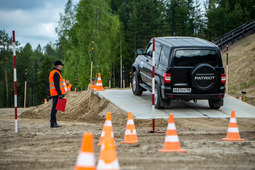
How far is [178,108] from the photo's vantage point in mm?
12000

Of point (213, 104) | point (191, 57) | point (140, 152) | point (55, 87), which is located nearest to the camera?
point (140, 152)

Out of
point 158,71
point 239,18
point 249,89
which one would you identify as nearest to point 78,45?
point 249,89

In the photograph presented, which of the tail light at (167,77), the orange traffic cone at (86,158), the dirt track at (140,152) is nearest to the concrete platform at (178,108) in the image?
the tail light at (167,77)

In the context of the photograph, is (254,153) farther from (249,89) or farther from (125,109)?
(249,89)

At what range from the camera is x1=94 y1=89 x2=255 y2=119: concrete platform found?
11.0 meters

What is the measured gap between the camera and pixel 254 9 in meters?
53.4

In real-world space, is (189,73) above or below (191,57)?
below

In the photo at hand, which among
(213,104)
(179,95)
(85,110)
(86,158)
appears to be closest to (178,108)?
(179,95)

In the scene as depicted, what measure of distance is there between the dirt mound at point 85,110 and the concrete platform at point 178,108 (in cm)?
29

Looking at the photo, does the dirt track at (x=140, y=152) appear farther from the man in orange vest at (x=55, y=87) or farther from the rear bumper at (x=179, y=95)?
the rear bumper at (x=179, y=95)

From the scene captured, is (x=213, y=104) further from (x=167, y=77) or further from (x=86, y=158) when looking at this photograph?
(x=86, y=158)

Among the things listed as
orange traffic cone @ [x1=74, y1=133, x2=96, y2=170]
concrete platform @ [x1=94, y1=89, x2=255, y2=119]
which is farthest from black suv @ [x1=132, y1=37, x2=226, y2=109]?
orange traffic cone @ [x1=74, y1=133, x2=96, y2=170]

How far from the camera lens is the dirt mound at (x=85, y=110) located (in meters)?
11.7

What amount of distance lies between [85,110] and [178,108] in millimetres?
4213
